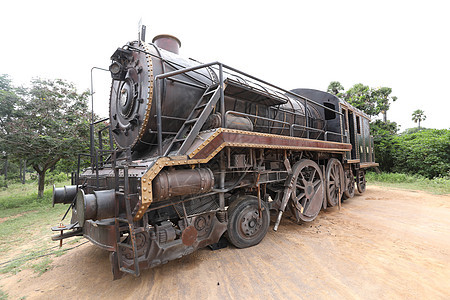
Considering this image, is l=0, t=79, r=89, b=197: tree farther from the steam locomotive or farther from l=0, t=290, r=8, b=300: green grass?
l=0, t=290, r=8, b=300: green grass

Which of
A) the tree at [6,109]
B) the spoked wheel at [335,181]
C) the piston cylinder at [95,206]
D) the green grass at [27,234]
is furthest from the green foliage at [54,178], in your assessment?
the spoked wheel at [335,181]

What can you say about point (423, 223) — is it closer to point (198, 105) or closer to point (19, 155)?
point (198, 105)

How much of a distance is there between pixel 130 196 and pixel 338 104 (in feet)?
22.1

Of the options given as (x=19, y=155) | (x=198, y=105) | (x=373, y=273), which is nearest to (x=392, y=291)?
(x=373, y=273)

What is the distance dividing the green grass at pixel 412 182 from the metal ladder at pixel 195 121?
39.6 feet

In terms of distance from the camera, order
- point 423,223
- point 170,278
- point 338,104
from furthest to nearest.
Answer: point 338,104 → point 423,223 → point 170,278

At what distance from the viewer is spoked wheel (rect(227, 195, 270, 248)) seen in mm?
3730

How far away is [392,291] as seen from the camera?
269 centimetres

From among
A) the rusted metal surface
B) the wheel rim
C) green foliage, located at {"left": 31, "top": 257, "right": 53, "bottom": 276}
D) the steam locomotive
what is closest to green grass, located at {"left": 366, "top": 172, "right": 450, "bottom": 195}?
the steam locomotive

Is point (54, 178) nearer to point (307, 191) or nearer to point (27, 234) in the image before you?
point (27, 234)

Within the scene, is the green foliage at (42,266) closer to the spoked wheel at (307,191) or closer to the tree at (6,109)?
the spoked wheel at (307,191)

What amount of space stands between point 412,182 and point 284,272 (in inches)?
593

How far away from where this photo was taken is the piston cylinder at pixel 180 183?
8.54 feet

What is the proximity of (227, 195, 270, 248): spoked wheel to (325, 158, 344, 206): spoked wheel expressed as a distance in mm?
3028
